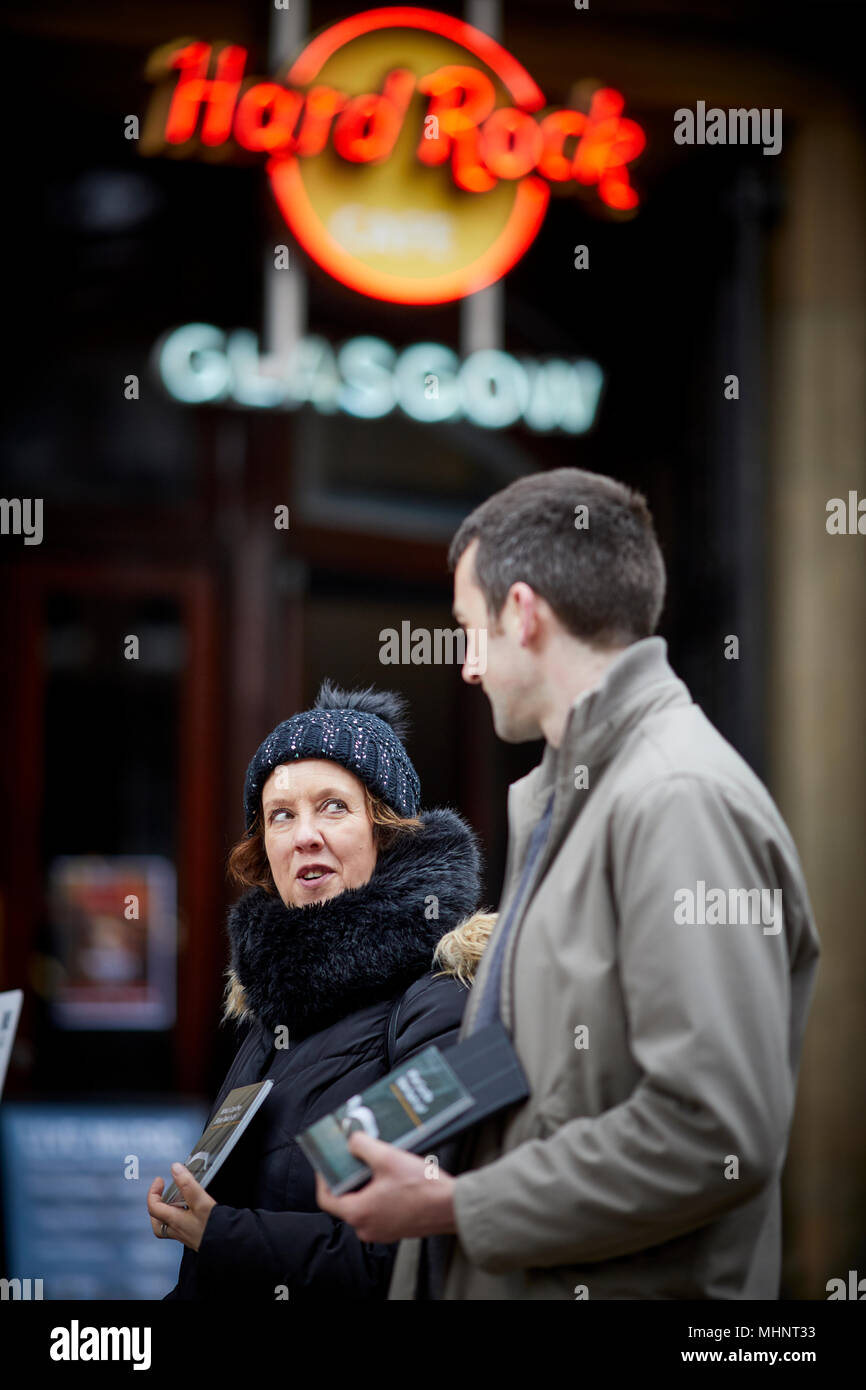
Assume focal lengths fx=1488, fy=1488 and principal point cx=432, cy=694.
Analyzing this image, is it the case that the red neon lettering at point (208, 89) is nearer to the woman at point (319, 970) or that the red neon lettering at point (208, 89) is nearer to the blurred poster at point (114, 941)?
the blurred poster at point (114, 941)

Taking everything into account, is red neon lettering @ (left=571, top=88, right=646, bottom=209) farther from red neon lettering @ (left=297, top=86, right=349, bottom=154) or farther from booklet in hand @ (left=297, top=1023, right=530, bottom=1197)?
booklet in hand @ (left=297, top=1023, right=530, bottom=1197)

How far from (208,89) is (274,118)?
0.27 m

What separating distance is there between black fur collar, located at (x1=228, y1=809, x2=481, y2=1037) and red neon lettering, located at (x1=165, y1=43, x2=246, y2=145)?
3922 mm

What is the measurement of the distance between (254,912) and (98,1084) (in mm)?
3687

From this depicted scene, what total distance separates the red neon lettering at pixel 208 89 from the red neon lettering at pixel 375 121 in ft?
1.34

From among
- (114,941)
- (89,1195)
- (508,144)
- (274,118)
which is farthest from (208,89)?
(89,1195)

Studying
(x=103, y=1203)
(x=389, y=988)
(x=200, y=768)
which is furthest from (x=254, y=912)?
(x=200, y=768)

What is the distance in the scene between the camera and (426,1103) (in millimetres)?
1772

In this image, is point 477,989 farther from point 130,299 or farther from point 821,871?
point 130,299

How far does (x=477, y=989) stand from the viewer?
1892 millimetres

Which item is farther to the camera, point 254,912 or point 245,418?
point 245,418

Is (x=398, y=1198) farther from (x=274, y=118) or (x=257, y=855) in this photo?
(x=274, y=118)
